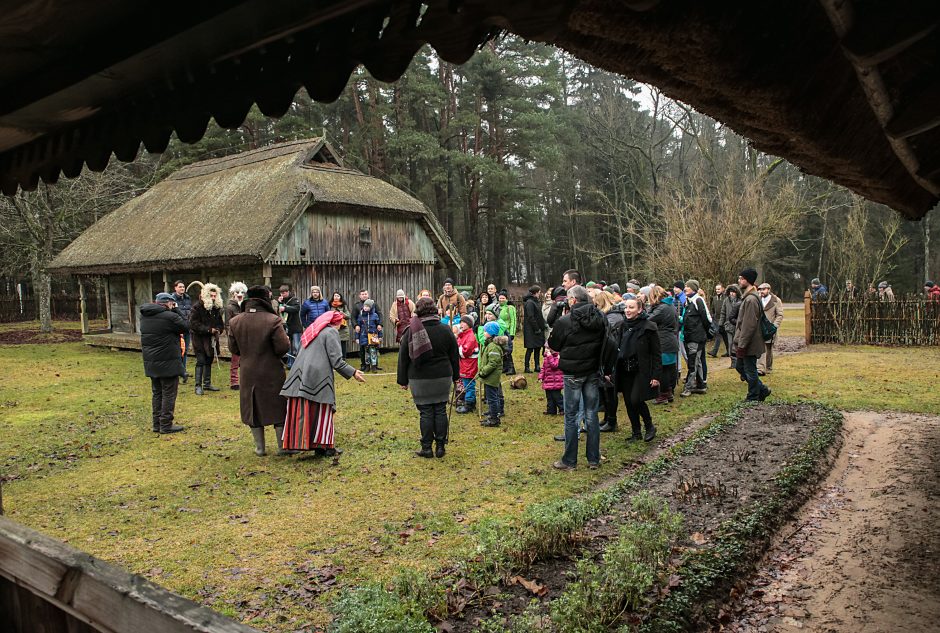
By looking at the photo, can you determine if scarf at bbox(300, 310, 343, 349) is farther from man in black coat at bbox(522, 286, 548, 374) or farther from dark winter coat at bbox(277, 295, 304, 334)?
man in black coat at bbox(522, 286, 548, 374)

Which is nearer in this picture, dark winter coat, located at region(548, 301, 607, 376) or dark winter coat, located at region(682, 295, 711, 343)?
dark winter coat, located at region(548, 301, 607, 376)

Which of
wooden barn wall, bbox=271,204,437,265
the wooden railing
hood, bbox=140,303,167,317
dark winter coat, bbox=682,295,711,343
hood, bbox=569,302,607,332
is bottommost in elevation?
the wooden railing

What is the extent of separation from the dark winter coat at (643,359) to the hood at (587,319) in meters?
1.46

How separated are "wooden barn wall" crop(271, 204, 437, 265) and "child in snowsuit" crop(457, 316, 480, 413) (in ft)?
24.9

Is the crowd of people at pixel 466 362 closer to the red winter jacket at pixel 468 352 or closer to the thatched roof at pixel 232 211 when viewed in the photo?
the red winter jacket at pixel 468 352

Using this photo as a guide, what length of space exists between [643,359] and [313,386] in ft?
14.5

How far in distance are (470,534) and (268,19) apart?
4.68 m

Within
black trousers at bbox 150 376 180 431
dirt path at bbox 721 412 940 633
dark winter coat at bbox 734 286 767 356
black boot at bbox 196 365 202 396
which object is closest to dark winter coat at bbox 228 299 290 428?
black trousers at bbox 150 376 180 431

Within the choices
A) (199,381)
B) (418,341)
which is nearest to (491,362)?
(418,341)

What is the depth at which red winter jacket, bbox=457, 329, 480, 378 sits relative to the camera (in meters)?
9.95

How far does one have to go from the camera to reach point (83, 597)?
2238 millimetres

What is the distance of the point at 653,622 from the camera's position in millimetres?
3828

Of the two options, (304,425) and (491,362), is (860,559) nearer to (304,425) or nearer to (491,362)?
(491,362)

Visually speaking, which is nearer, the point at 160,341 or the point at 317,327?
the point at 317,327
